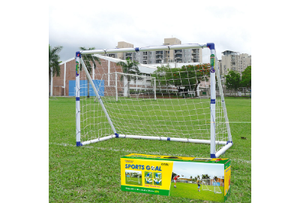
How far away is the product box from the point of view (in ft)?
6.68

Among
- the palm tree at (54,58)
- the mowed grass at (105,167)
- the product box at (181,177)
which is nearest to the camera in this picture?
the product box at (181,177)

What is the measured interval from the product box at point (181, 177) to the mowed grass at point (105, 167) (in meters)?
0.13

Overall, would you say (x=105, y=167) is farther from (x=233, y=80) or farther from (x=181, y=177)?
(x=233, y=80)

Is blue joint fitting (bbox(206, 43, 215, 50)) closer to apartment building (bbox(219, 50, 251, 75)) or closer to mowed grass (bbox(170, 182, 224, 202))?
mowed grass (bbox(170, 182, 224, 202))

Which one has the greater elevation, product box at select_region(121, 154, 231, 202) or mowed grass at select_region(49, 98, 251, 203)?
product box at select_region(121, 154, 231, 202)

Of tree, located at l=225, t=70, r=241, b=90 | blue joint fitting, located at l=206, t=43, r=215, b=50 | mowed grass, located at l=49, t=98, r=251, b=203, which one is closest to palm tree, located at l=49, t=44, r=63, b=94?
tree, located at l=225, t=70, r=241, b=90

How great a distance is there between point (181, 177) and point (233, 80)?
101 ft

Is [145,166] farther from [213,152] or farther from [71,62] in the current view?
[71,62]

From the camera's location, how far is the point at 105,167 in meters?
3.11

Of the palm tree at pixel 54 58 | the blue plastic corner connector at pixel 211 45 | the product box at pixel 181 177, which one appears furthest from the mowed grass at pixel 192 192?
the palm tree at pixel 54 58

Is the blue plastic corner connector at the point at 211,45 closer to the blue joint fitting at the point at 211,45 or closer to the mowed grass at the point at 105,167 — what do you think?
the blue joint fitting at the point at 211,45

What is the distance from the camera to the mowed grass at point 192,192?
80.7 inches

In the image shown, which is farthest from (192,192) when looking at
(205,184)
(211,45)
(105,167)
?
(211,45)

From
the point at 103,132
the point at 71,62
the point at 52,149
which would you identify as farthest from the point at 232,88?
the point at 52,149
